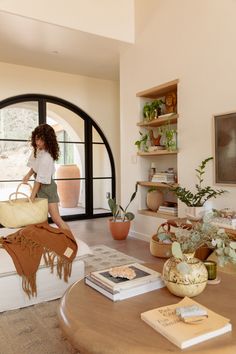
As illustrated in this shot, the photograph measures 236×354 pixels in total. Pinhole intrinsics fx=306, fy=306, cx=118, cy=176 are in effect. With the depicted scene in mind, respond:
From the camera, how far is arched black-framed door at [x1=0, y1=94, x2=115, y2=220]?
484cm

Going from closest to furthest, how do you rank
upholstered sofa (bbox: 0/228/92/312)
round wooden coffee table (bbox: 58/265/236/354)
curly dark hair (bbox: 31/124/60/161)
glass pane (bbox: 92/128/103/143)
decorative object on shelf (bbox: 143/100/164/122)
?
round wooden coffee table (bbox: 58/265/236/354) → upholstered sofa (bbox: 0/228/92/312) → curly dark hair (bbox: 31/124/60/161) → decorative object on shelf (bbox: 143/100/164/122) → glass pane (bbox: 92/128/103/143)

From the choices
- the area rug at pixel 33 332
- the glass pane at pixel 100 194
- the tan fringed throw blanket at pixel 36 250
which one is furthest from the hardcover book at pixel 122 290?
the glass pane at pixel 100 194

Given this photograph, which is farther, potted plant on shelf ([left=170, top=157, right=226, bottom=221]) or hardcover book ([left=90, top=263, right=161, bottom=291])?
potted plant on shelf ([left=170, top=157, right=226, bottom=221])

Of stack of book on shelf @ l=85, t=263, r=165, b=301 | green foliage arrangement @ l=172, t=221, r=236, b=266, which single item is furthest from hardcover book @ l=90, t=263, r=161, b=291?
green foliage arrangement @ l=172, t=221, r=236, b=266

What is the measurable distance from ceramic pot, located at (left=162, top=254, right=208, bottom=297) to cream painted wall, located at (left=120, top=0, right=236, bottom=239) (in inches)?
71.9

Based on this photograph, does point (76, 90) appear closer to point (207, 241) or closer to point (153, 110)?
point (153, 110)

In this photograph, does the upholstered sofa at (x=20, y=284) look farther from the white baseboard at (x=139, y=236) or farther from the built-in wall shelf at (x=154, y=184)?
the white baseboard at (x=139, y=236)

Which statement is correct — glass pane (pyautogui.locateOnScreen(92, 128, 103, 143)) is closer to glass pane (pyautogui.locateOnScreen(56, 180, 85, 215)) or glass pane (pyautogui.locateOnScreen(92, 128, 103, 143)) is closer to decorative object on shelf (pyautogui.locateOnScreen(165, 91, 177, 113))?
glass pane (pyautogui.locateOnScreen(56, 180, 85, 215))

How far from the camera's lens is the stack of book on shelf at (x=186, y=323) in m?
0.97

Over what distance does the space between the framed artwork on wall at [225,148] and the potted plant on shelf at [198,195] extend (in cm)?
11

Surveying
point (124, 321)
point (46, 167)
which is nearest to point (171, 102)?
point (46, 167)

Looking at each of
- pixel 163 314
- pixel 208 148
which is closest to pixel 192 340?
pixel 163 314

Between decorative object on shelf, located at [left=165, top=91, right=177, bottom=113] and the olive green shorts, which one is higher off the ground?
decorative object on shelf, located at [left=165, top=91, right=177, bottom=113]

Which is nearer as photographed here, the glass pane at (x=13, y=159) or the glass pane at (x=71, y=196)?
the glass pane at (x=13, y=159)
